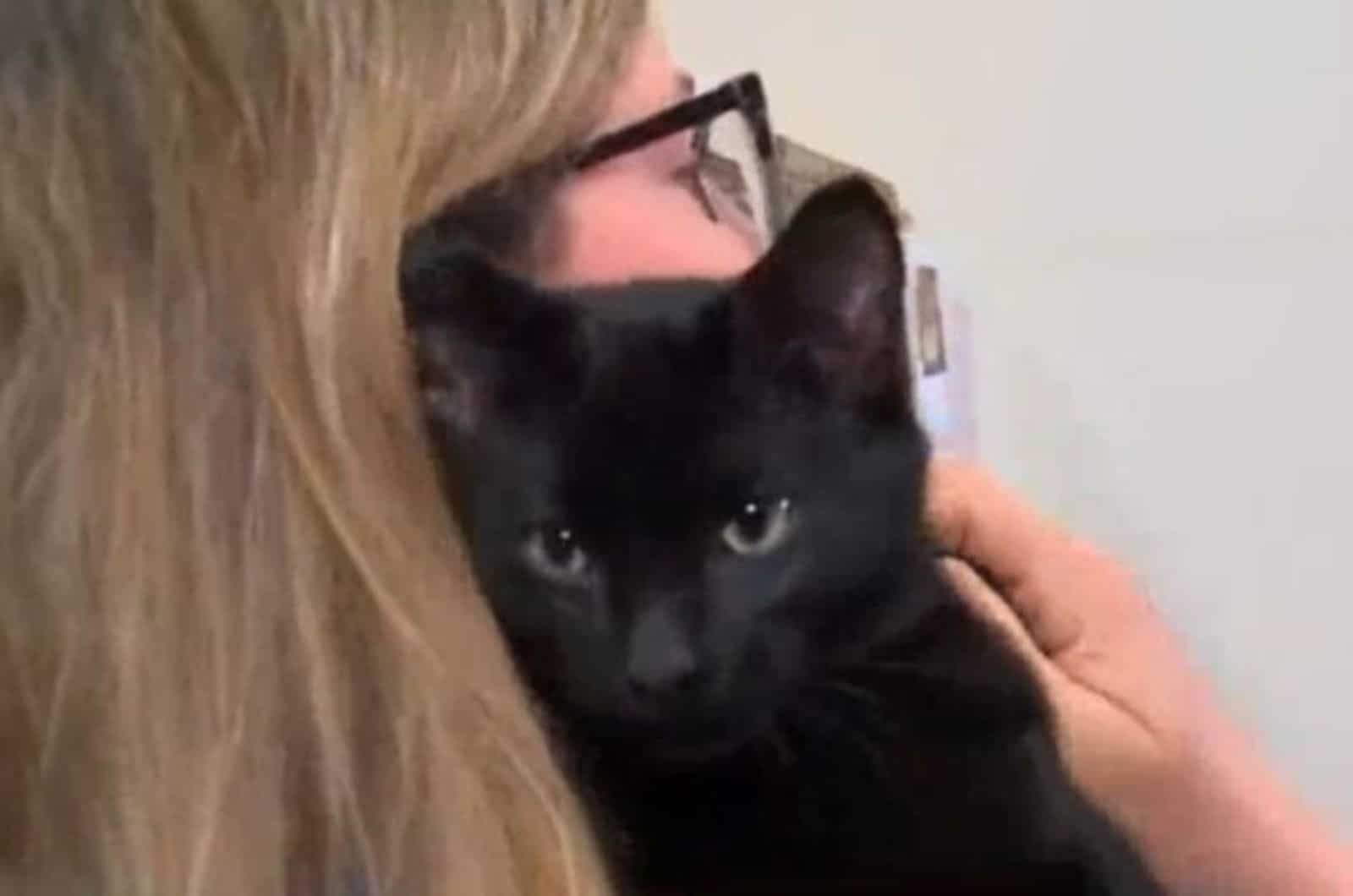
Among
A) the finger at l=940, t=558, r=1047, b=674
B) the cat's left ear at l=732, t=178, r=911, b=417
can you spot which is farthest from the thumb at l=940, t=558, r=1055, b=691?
the cat's left ear at l=732, t=178, r=911, b=417

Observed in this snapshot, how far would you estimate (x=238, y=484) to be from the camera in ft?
2.30

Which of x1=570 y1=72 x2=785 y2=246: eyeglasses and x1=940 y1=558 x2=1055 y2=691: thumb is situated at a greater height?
x1=570 y1=72 x2=785 y2=246: eyeglasses

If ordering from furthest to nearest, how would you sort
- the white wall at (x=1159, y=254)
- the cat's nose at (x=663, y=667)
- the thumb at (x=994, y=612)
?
the white wall at (x=1159, y=254) < the thumb at (x=994, y=612) < the cat's nose at (x=663, y=667)

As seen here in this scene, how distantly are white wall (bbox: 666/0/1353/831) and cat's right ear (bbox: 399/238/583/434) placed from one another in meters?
0.74

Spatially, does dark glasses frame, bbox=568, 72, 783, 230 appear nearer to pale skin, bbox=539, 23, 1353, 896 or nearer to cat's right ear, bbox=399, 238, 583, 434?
pale skin, bbox=539, 23, 1353, 896

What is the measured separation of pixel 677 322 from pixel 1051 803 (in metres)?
0.17

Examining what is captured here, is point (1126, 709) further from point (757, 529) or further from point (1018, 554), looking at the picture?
point (757, 529)

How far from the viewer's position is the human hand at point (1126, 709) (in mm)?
897

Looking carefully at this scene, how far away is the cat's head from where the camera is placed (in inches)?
26.5

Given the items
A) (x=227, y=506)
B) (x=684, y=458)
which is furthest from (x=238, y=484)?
(x=684, y=458)

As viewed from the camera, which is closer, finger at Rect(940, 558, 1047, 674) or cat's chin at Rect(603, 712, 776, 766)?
cat's chin at Rect(603, 712, 776, 766)

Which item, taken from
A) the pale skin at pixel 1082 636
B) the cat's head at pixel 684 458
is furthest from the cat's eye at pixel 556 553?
the pale skin at pixel 1082 636

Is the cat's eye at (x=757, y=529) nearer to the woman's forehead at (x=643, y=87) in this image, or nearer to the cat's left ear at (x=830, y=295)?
the cat's left ear at (x=830, y=295)

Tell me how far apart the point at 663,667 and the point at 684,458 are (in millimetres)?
62
